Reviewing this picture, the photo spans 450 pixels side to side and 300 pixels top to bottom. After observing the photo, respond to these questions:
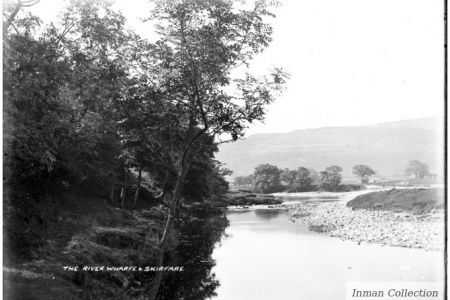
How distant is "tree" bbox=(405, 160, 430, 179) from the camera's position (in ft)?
40.2

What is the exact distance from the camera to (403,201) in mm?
17812

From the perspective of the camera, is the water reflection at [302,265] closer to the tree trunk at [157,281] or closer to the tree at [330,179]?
the tree trunk at [157,281]

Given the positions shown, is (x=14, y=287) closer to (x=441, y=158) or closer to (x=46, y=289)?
(x=46, y=289)

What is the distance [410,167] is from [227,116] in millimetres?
7207

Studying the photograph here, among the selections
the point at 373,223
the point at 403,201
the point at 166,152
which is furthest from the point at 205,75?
the point at 373,223

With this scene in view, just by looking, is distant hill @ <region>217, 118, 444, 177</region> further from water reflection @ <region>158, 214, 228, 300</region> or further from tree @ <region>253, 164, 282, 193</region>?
water reflection @ <region>158, 214, 228, 300</region>

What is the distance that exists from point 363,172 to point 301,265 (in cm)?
534

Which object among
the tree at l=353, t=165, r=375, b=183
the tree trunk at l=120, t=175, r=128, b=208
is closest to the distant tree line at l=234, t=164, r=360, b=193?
the tree at l=353, t=165, r=375, b=183

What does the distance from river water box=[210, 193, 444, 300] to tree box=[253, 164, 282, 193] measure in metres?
1.28

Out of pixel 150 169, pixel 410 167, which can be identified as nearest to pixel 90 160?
pixel 150 169

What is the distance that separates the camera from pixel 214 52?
10.9 meters

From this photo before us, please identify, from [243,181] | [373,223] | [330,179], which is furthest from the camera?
[373,223]

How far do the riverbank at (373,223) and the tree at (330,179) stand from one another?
4.18 feet

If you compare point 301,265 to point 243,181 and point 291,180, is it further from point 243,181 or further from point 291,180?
point 291,180
